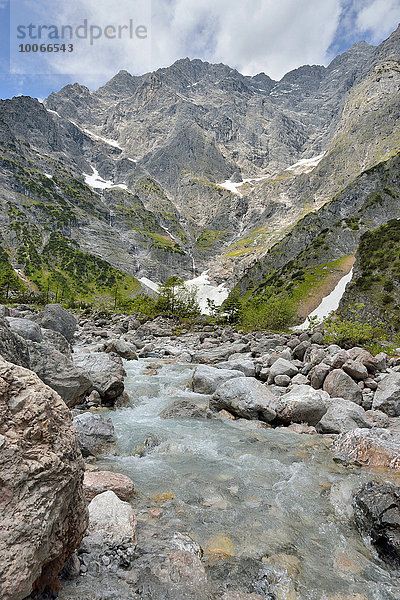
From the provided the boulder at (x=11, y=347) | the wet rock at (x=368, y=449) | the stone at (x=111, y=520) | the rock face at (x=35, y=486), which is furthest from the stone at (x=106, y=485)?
the wet rock at (x=368, y=449)

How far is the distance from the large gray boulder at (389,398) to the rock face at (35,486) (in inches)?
511

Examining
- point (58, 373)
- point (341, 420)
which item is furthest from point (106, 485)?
point (341, 420)

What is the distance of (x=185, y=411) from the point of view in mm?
13539

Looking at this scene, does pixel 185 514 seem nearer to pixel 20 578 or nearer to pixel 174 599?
pixel 174 599

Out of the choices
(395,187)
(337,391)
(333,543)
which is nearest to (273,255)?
(395,187)

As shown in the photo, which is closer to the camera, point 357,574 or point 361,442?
point 357,574

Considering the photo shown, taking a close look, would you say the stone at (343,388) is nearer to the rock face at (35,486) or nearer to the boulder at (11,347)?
the boulder at (11,347)

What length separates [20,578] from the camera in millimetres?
2805

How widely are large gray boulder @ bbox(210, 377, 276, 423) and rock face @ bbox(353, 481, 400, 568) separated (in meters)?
6.35

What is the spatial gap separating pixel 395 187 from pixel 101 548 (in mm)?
133418

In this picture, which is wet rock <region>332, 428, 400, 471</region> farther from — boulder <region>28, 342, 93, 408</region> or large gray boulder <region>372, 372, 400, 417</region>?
boulder <region>28, 342, 93, 408</region>

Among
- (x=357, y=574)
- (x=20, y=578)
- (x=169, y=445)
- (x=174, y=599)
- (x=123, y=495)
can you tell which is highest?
(x=20, y=578)

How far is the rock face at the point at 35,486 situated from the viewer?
113 inches

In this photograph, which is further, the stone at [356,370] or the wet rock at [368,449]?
the stone at [356,370]
